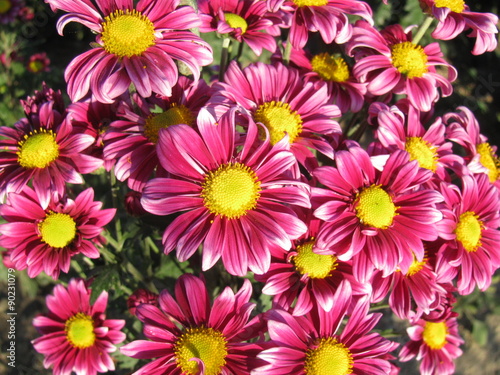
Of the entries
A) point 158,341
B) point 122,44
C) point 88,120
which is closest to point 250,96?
point 122,44

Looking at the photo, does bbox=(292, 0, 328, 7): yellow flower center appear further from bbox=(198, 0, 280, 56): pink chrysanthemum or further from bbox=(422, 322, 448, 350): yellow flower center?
bbox=(422, 322, 448, 350): yellow flower center

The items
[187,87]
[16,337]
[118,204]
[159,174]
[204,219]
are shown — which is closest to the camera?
[204,219]

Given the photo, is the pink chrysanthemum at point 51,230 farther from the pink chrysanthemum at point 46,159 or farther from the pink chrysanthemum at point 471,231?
the pink chrysanthemum at point 471,231

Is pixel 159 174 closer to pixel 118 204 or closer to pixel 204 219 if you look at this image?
pixel 204 219

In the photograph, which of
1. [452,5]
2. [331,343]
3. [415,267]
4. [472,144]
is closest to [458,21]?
[452,5]

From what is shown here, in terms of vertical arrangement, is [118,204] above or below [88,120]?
below

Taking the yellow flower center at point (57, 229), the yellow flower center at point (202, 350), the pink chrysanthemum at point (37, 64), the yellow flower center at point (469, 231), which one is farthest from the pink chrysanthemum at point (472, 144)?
the pink chrysanthemum at point (37, 64)

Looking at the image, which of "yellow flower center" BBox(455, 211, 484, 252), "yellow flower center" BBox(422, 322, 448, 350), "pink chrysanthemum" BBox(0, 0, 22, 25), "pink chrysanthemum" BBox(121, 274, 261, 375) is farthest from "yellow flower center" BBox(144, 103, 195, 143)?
"pink chrysanthemum" BBox(0, 0, 22, 25)

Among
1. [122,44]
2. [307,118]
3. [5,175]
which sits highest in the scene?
[122,44]
